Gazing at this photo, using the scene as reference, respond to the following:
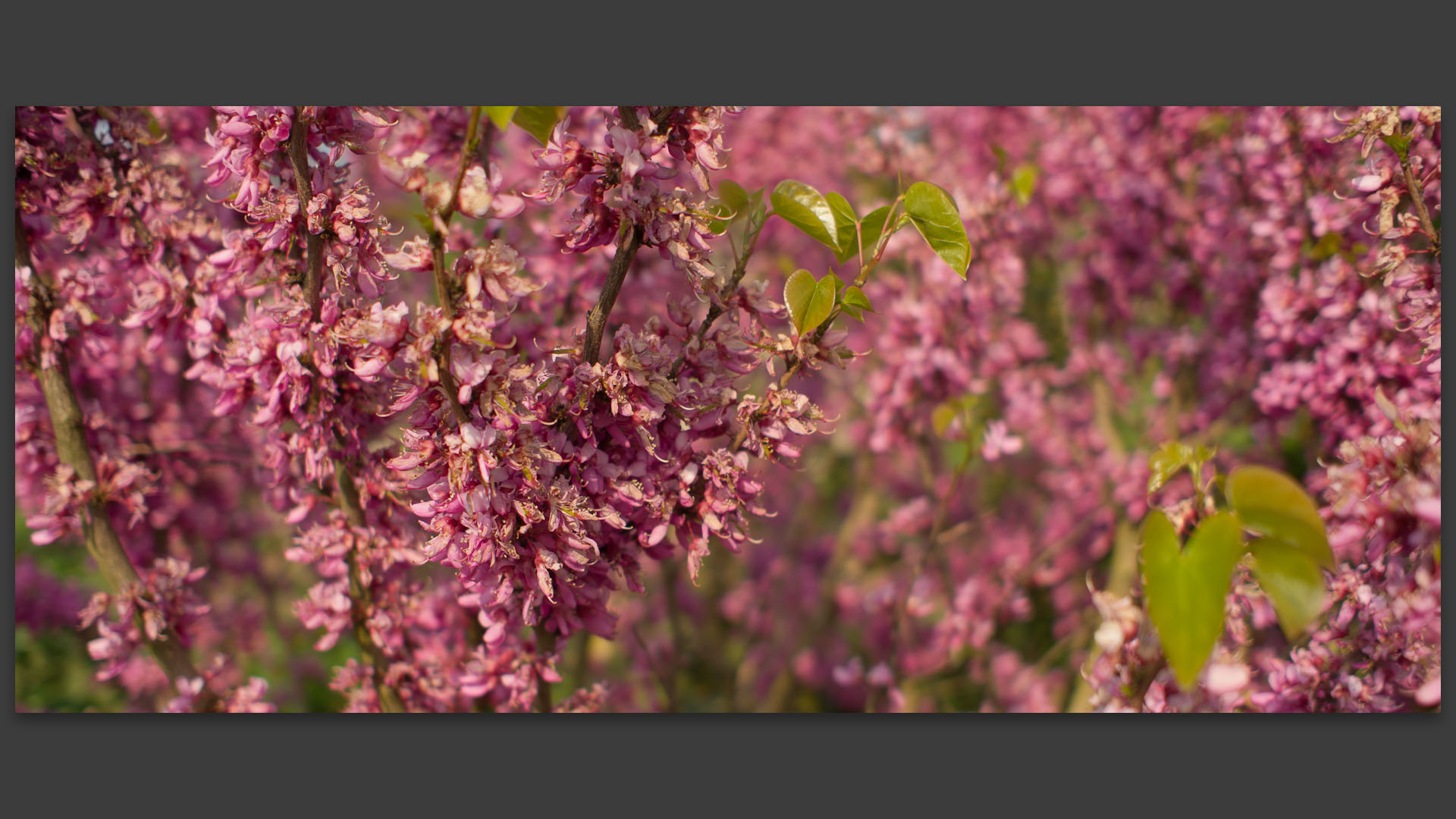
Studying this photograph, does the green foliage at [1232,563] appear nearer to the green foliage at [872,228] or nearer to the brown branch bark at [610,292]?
the green foliage at [872,228]

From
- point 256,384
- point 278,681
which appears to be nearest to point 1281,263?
point 256,384

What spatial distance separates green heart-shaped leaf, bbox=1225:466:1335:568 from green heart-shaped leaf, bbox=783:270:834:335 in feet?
1.58

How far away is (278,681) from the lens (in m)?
2.25

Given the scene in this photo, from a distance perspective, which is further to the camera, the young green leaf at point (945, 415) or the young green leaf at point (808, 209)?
the young green leaf at point (945, 415)

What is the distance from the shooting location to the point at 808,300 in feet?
3.45

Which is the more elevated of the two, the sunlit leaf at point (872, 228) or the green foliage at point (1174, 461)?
the sunlit leaf at point (872, 228)

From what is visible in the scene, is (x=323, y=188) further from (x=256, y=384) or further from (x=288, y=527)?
(x=288, y=527)

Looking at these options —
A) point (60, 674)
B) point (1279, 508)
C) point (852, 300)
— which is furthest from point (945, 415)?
point (60, 674)

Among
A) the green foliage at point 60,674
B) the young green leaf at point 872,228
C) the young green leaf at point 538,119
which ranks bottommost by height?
the green foliage at point 60,674

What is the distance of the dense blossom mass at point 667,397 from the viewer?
1.02 m

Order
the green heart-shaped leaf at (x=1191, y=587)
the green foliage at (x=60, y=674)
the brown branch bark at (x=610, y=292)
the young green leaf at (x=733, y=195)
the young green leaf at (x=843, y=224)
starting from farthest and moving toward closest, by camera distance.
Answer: the green foliage at (x=60, y=674) < the young green leaf at (x=733, y=195) < the young green leaf at (x=843, y=224) < the brown branch bark at (x=610, y=292) < the green heart-shaped leaf at (x=1191, y=587)

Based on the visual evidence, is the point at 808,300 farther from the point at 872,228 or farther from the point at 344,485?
the point at 344,485

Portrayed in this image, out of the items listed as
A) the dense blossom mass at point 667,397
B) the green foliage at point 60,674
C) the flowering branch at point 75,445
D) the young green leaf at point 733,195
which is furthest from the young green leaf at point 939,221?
the green foliage at point 60,674

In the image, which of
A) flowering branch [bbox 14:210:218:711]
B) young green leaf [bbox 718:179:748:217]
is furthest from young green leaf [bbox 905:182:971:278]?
flowering branch [bbox 14:210:218:711]
